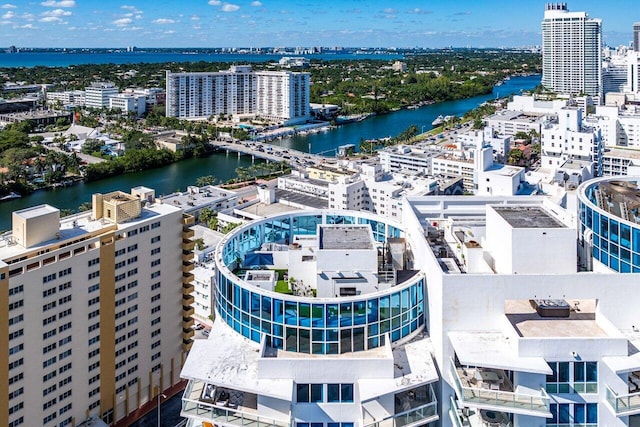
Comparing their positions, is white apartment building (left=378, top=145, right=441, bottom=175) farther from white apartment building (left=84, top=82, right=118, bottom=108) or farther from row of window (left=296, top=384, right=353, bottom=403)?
white apartment building (left=84, top=82, right=118, bottom=108)

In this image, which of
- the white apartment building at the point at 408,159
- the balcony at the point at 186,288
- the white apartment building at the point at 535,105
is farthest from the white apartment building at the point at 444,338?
the white apartment building at the point at 535,105

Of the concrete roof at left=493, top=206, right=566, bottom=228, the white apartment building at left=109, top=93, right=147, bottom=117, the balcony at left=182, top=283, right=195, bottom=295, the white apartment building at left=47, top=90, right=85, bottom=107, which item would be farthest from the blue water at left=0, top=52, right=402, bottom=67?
the concrete roof at left=493, top=206, right=566, bottom=228

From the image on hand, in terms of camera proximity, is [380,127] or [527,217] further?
[380,127]

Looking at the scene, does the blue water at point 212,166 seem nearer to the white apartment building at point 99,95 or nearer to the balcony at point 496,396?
the white apartment building at point 99,95

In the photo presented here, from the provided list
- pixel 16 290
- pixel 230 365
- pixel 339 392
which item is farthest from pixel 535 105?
pixel 230 365

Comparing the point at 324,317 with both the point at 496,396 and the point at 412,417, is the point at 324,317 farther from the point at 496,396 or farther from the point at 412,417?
the point at 496,396

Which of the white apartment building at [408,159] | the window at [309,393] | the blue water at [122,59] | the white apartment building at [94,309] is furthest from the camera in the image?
the blue water at [122,59]

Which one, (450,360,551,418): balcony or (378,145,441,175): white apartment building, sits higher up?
(378,145,441,175): white apartment building
